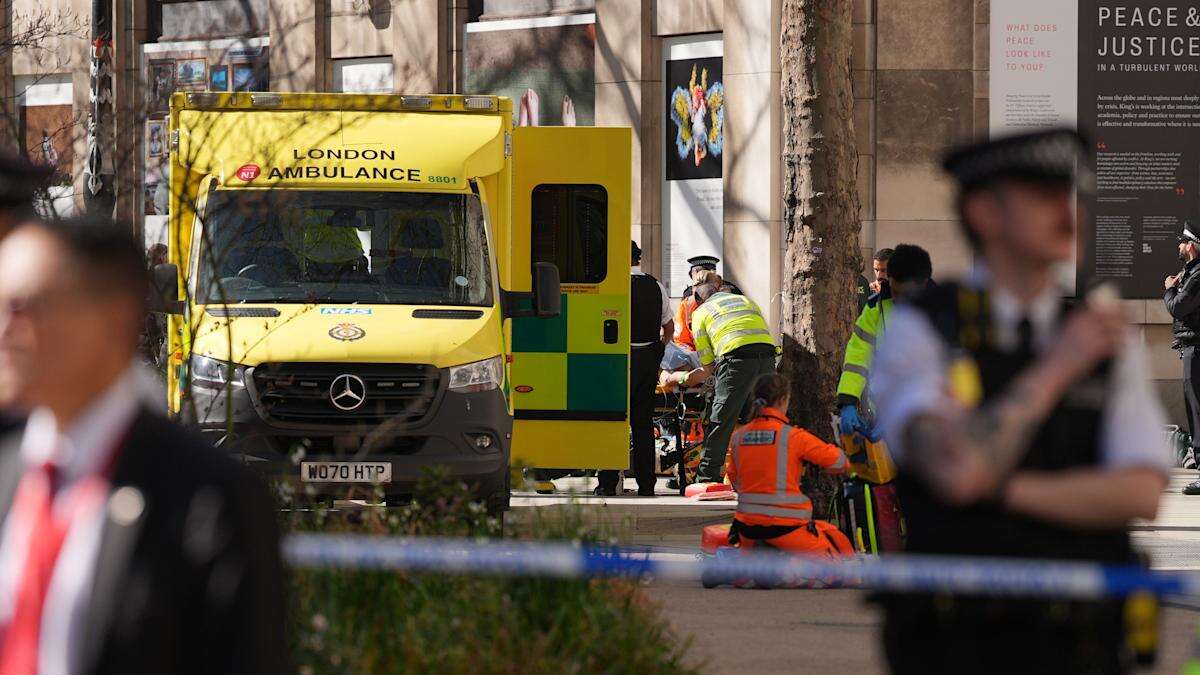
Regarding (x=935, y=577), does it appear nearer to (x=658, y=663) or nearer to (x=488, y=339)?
(x=658, y=663)

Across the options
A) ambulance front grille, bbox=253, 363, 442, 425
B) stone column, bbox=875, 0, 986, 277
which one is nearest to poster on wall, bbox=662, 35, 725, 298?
stone column, bbox=875, 0, 986, 277

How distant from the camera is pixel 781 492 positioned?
9.79 metres

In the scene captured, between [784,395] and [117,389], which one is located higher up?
[117,389]

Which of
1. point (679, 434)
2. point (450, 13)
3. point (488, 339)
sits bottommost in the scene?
point (679, 434)

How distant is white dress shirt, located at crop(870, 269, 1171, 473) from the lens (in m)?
3.25

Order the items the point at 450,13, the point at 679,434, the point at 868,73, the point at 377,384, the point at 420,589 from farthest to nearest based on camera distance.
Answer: the point at 450,13
the point at 868,73
the point at 679,434
the point at 377,384
the point at 420,589

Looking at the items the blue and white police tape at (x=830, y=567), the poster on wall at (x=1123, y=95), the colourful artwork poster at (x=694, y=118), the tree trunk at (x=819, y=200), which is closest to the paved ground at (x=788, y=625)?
the blue and white police tape at (x=830, y=567)

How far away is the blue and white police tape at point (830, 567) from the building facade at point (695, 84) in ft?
44.8

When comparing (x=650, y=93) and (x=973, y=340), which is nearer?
(x=973, y=340)

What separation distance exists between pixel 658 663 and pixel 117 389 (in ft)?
13.4

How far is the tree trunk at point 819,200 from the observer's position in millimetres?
12906

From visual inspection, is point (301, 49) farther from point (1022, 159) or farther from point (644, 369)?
point (1022, 159)

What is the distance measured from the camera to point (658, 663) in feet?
21.1

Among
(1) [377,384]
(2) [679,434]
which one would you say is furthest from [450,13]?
(1) [377,384]
